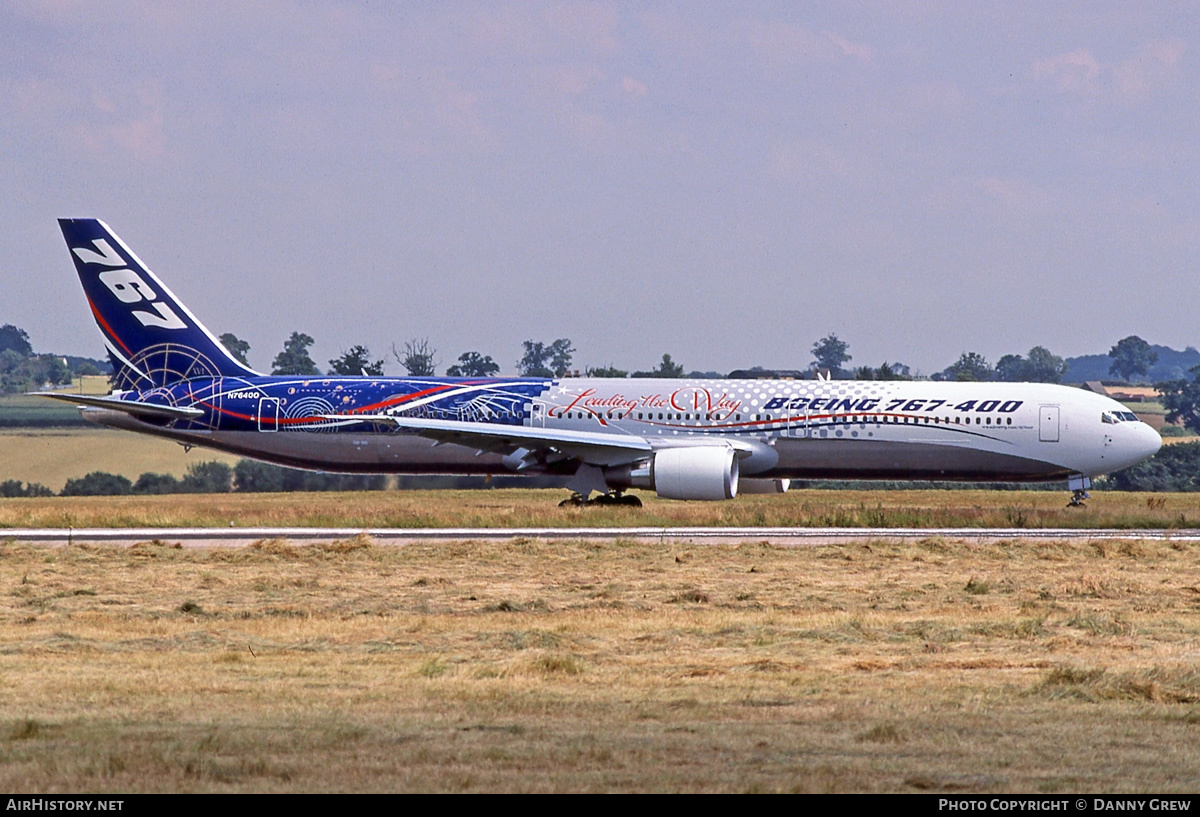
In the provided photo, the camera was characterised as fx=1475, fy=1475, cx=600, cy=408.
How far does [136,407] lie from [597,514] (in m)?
16.6

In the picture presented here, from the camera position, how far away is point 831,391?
44344 millimetres

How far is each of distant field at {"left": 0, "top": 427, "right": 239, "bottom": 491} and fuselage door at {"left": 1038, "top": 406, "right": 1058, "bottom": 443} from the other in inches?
1377

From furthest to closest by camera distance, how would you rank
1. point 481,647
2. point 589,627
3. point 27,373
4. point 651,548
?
point 27,373, point 651,548, point 589,627, point 481,647

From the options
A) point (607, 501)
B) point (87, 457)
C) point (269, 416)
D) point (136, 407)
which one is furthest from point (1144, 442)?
point (87, 457)

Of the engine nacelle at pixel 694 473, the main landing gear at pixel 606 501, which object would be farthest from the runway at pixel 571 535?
the main landing gear at pixel 606 501

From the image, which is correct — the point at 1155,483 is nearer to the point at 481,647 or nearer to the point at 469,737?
the point at 481,647

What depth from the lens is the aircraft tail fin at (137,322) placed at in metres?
48.6

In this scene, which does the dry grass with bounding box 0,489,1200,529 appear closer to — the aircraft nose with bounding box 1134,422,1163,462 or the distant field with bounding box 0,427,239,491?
the aircraft nose with bounding box 1134,422,1163,462

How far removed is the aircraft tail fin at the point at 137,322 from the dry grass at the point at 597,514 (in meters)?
4.53

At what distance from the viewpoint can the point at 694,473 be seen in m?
42.0

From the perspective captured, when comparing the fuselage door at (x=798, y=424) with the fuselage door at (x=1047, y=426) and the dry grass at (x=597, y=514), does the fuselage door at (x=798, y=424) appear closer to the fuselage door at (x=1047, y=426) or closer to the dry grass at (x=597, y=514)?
the dry grass at (x=597, y=514)

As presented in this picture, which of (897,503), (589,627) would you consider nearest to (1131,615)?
(589,627)

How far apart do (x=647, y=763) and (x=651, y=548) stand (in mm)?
20172

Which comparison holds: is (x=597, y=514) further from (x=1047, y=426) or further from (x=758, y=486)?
(x=1047, y=426)
